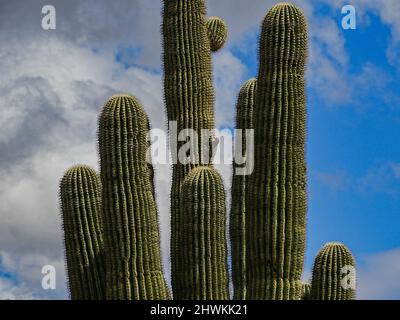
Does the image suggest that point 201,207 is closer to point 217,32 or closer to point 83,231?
point 83,231

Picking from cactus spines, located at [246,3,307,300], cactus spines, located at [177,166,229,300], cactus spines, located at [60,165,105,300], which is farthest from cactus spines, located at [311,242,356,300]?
cactus spines, located at [60,165,105,300]

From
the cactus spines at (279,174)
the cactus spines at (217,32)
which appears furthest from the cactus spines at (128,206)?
the cactus spines at (217,32)

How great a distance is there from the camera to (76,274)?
1533 cm

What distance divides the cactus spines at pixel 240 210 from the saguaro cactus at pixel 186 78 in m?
0.51

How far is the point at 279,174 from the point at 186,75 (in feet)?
8.16

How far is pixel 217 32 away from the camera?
19141 millimetres

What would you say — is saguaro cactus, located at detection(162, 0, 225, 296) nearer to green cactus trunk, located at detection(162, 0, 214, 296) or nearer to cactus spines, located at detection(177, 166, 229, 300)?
green cactus trunk, located at detection(162, 0, 214, 296)

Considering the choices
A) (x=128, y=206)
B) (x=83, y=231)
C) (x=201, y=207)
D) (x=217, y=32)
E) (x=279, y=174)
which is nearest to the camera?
(x=201, y=207)

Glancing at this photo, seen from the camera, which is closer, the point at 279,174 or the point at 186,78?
the point at 279,174

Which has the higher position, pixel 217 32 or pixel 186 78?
pixel 217 32

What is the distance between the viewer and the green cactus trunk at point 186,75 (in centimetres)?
1598

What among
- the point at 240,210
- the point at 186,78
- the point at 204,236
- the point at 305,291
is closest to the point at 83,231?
the point at 204,236

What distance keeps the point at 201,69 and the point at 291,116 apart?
7.16 feet
